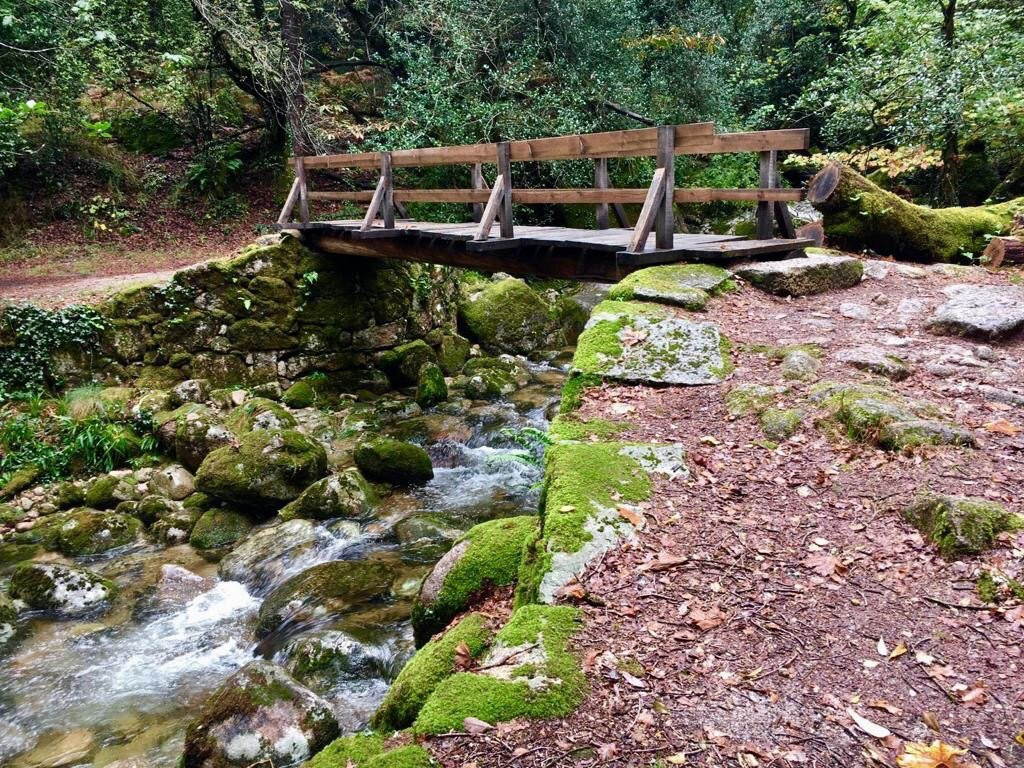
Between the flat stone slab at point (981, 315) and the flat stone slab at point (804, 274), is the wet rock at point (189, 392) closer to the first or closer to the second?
the flat stone slab at point (804, 274)

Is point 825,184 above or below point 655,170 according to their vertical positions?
below

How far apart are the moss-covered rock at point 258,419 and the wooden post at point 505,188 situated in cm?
403

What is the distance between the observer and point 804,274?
21.2 feet

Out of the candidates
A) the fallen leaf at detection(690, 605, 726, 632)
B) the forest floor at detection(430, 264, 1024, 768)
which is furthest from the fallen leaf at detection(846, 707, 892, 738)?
the fallen leaf at detection(690, 605, 726, 632)

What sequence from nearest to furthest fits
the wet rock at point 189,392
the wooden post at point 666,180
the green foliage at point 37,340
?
1. the wooden post at point 666,180
2. the green foliage at point 37,340
3. the wet rock at point 189,392

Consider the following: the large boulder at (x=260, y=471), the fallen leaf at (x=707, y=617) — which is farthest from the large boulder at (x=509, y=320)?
the fallen leaf at (x=707, y=617)

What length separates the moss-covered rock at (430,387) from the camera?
11.2m

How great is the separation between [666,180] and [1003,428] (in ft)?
10.7

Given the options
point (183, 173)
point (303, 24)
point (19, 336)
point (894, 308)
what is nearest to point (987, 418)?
point (894, 308)

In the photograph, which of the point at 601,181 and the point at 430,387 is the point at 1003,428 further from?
the point at 430,387

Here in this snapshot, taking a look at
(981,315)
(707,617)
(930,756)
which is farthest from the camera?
(981,315)

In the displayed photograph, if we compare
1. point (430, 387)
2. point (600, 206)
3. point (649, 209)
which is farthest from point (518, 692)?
point (430, 387)

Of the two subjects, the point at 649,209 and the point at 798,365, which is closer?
the point at 798,365

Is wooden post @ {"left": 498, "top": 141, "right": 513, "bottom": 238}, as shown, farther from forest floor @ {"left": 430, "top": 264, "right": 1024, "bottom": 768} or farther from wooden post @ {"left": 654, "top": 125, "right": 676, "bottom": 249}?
forest floor @ {"left": 430, "top": 264, "right": 1024, "bottom": 768}
